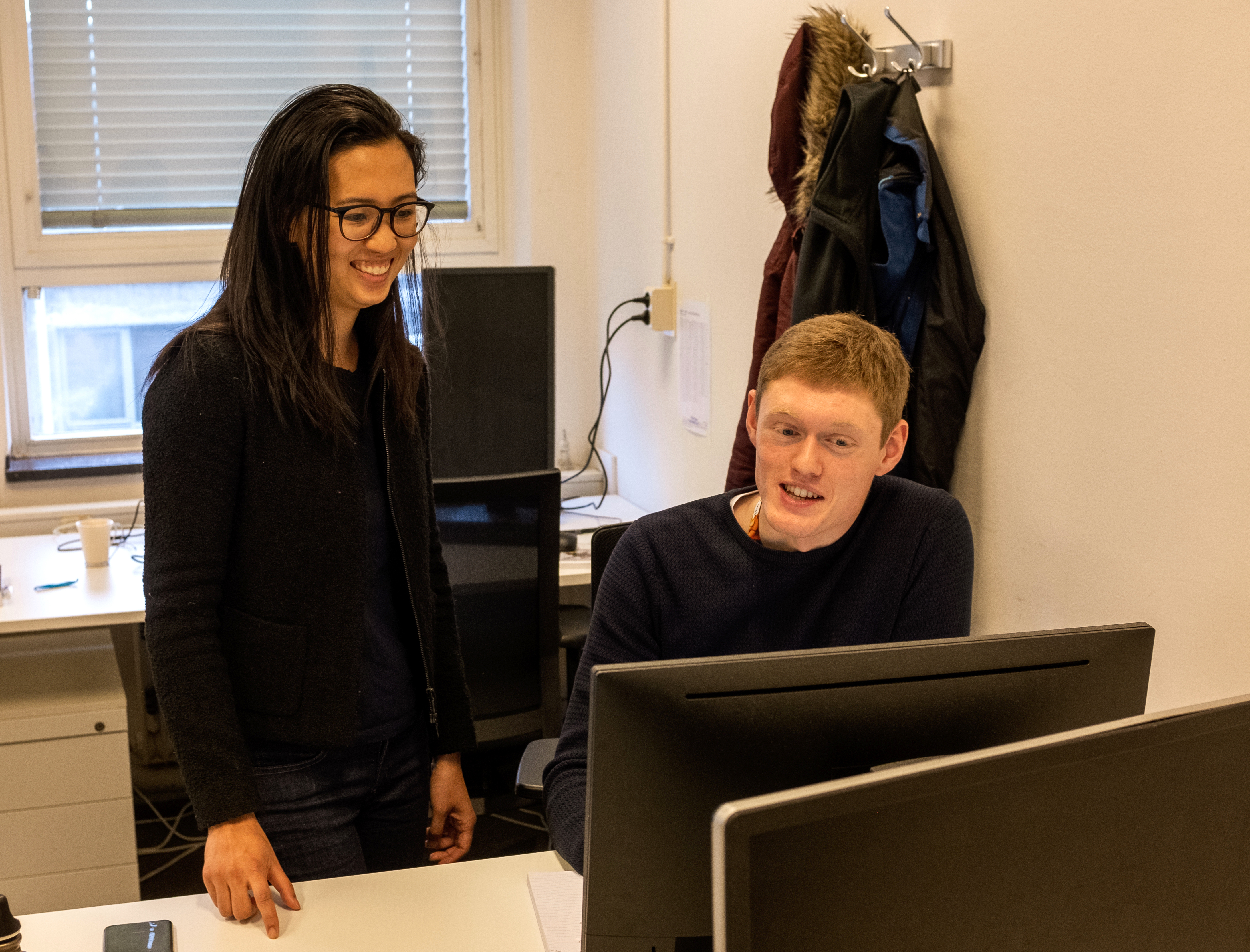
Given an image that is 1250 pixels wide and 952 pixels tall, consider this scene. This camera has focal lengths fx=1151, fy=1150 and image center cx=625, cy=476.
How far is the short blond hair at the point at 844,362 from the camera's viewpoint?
4.09ft

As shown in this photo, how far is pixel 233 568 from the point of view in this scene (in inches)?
50.6

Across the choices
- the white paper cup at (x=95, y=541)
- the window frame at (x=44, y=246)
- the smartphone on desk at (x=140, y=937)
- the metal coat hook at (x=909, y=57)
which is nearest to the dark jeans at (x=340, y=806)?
the smartphone on desk at (x=140, y=937)

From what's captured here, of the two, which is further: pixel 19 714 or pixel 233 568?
pixel 19 714

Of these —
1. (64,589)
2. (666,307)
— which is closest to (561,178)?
(666,307)

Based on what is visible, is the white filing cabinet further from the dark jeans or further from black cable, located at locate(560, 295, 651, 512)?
black cable, located at locate(560, 295, 651, 512)

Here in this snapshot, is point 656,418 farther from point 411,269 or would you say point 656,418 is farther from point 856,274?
point 411,269

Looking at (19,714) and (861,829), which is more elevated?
(861,829)

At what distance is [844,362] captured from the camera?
1.25 m

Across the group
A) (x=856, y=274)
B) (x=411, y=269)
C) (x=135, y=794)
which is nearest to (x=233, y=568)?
(x=411, y=269)

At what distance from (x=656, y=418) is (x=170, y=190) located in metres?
1.69

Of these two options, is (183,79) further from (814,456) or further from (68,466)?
(814,456)

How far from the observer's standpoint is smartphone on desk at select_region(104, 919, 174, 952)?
1133 millimetres

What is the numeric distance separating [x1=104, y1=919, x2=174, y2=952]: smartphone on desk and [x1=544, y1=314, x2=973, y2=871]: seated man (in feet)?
1.31

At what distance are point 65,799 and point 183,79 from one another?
221 centimetres
